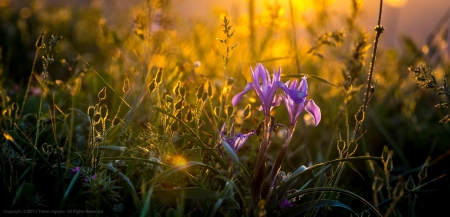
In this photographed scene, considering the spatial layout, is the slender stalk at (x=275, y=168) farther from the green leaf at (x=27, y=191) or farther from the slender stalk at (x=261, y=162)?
the green leaf at (x=27, y=191)

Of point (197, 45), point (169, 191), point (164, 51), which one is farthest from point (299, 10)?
point (169, 191)

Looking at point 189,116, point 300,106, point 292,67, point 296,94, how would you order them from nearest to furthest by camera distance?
point 296,94 → point 300,106 → point 189,116 → point 292,67

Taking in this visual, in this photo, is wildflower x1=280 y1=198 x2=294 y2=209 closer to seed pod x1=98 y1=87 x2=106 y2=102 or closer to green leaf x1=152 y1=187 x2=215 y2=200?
green leaf x1=152 y1=187 x2=215 y2=200

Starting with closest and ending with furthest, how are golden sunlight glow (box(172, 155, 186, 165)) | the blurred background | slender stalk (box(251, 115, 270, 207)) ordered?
slender stalk (box(251, 115, 270, 207))
golden sunlight glow (box(172, 155, 186, 165))
the blurred background

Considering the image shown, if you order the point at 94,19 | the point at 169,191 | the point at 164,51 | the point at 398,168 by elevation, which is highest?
the point at 94,19

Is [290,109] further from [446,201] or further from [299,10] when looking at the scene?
[299,10]

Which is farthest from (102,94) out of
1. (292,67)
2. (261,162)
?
(292,67)

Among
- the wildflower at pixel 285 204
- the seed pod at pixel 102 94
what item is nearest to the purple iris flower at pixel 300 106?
the wildflower at pixel 285 204

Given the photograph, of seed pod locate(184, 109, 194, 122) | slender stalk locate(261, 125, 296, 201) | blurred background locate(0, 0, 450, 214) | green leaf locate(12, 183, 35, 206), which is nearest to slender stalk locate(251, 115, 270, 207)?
slender stalk locate(261, 125, 296, 201)

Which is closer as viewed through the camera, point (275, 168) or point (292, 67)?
point (275, 168)

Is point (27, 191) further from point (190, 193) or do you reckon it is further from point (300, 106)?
point (300, 106)

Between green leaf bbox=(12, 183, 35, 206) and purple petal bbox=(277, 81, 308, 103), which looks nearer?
purple petal bbox=(277, 81, 308, 103)
